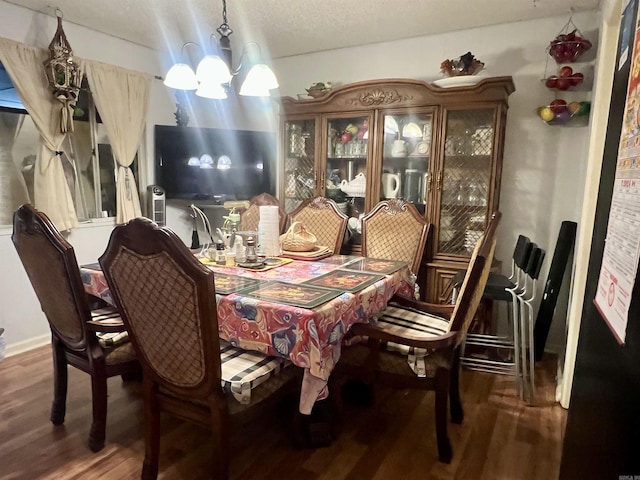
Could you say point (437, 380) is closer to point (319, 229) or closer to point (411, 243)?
point (411, 243)

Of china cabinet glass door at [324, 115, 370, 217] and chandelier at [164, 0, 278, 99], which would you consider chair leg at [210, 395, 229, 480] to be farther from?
china cabinet glass door at [324, 115, 370, 217]

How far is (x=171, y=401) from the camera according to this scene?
1597 mm

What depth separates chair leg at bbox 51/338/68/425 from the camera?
200cm

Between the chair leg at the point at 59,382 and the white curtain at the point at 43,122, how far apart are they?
4.48ft

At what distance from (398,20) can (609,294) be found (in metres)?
2.75

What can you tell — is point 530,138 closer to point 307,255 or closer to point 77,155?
point 307,255

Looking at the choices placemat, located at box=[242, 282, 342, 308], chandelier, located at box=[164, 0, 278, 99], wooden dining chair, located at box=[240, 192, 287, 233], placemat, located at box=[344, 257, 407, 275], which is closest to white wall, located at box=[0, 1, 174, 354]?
wooden dining chair, located at box=[240, 192, 287, 233]

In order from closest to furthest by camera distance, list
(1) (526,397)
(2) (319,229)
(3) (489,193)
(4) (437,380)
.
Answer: (4) (437,380) < (1) (526,397) < (3) (489,193) < (2) (319,229)

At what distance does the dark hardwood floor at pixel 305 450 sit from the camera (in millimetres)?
1747

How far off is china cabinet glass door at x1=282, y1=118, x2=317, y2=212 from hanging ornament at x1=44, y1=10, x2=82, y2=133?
5.24 feet

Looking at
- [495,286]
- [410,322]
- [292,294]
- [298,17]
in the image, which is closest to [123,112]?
[298,17]

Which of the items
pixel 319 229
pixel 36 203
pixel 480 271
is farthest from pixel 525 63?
pixel 36 203

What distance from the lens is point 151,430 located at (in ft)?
5.33

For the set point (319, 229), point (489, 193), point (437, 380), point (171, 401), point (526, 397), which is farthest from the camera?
point (319, 229)
